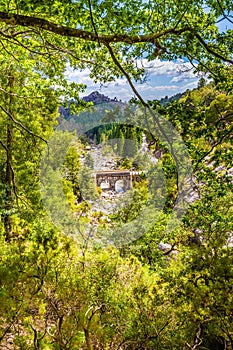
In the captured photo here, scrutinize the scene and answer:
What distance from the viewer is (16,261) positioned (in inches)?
165

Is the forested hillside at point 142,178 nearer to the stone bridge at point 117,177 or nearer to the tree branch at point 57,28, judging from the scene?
the tree branch at point 57,28

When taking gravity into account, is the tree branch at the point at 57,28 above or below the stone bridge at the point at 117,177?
above

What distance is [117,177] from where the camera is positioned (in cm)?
873

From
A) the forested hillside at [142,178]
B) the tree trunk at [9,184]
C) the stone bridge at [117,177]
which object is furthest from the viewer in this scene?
the stone bridge at [117,177]

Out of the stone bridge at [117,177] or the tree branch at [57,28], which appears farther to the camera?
the stone bridge at [117,177]

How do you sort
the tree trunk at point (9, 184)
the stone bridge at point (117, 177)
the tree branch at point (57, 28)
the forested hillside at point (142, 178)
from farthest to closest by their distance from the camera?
the stone bridge at point (117, 177), the tree trunk at point (9, 184), the forested hillside at point (142, 178), the tree branch at point (57, 28)

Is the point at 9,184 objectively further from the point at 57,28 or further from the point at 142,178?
the point at 57,28

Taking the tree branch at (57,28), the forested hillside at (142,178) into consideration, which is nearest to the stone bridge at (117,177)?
the forested hillside at (142,178)

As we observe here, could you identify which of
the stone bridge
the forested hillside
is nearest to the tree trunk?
the forested hillside

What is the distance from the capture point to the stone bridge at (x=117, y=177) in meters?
8.33

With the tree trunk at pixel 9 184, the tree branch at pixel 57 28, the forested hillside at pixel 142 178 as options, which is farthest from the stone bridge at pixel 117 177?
the tree branch at pixel 57 28

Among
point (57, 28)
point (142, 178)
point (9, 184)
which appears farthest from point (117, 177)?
point (57, 28)

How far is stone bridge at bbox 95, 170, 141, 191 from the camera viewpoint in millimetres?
8332

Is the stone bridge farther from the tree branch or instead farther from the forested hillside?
the tree branch
